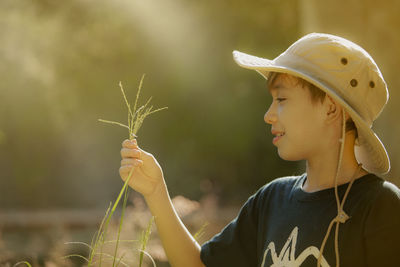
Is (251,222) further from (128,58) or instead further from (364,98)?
(128,58)

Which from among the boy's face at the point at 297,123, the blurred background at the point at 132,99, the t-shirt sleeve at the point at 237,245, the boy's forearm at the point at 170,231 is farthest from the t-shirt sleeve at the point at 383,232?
the blurred background at the point at 132,99

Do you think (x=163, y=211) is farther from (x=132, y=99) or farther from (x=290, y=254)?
(x=132, y=99)

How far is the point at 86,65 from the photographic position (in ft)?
24.5

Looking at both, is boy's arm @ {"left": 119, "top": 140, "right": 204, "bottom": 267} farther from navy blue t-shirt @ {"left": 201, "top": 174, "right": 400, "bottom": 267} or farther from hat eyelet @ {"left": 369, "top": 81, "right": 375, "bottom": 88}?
hat eyelet @ {"left": 369, "top": 81, "right": 375, "bottom": 88}

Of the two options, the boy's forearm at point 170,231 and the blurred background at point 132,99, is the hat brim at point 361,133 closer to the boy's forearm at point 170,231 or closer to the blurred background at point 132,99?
the boy's forearm at point 170,231

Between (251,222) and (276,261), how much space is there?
218 mm

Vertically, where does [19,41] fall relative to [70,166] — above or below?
above

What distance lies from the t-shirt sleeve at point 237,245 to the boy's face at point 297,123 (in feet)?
0.86

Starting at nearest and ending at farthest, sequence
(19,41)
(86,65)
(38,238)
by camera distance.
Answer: (38,238) → (19,41) → (86,65)

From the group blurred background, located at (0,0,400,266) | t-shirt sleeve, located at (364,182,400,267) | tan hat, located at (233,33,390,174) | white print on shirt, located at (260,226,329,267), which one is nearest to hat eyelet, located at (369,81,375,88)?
tan hat, located at (233,33,390,174)

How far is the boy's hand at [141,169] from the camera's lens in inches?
67.6

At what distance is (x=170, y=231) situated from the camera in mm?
1826

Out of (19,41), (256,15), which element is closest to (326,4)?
(256,15)

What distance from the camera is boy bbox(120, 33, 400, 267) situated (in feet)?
5.11
